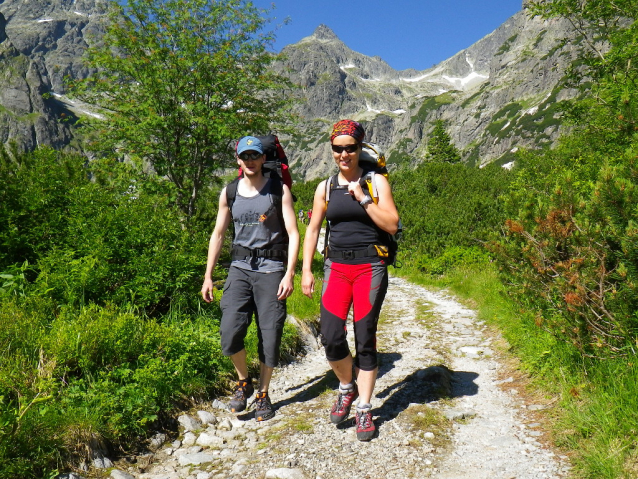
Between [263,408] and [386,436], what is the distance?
128 centimetres

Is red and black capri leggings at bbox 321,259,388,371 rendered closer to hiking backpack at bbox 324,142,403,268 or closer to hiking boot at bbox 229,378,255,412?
hiking backpack at bbox 324,142,403,268

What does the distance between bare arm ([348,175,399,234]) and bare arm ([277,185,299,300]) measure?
82 cm

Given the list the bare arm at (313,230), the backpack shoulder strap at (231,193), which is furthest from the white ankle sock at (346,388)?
the backpack shoulder strap at (231,193)

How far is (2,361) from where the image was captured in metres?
3.48

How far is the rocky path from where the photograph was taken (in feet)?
10.2

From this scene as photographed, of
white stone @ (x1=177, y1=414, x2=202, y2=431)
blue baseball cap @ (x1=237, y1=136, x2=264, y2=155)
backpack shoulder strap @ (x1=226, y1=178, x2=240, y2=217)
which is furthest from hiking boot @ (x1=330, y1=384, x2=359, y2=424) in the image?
blue baseball cap @ (x1=237, y1=136, x2=264, y2=155)

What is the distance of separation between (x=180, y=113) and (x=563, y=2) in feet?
38.2

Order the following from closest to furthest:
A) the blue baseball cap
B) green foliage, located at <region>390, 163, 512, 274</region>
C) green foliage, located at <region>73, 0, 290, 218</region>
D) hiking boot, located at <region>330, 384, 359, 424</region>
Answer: hiking boot, located at <region>330, 384, 359, 424</region> < the blue baseball cap < green foliage, located at <region>73, 0, 290, 218</region> < green foliage, located at <region>390, 163, 512, 274</region>

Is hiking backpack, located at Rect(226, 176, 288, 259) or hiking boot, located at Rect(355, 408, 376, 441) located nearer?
hiking boot, located at Rect(355, 408, 376, 441)

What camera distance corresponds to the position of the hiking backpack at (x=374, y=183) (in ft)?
12.1

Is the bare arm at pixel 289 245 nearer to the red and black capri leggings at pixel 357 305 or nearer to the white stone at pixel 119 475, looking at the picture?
the red and black capri leggings at pixel 357 305

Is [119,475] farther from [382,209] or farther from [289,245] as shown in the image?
[382,209]

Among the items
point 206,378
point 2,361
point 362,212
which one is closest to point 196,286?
point 206,378

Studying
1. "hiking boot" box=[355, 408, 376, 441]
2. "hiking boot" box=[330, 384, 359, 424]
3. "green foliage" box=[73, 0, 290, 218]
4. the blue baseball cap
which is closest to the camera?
"hiking boot" box=[355, 408, 376, 441]
